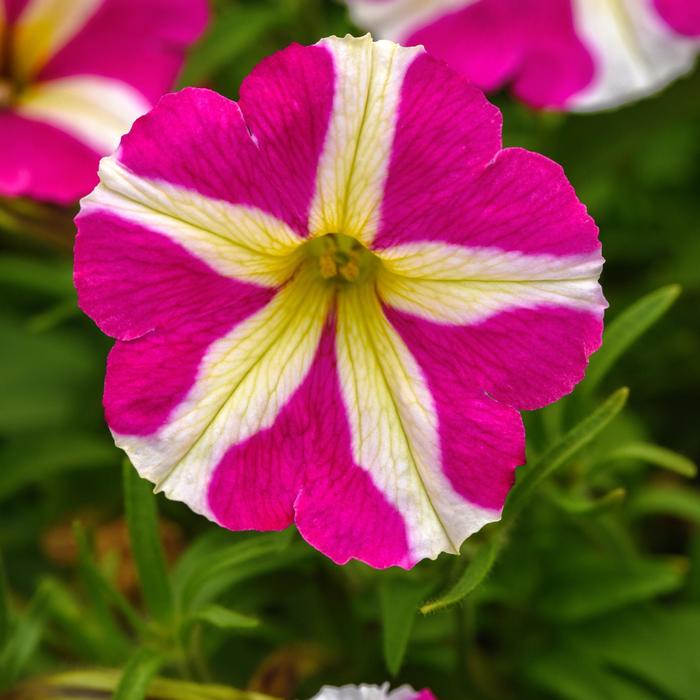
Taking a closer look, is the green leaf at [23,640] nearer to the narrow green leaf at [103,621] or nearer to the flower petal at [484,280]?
the narrow green leaf at [103,621]

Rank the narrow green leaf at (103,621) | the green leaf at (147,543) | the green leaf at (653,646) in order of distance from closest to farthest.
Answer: the green leaf at (147,543)
the narrow green leaf at (103,621)
the green leaf at (653,646)

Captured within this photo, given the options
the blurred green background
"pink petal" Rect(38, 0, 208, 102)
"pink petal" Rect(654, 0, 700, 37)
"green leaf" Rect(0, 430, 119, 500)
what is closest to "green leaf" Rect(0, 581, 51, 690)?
the blurred green background

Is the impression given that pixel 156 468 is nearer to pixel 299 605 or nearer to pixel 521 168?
pixel 521 168

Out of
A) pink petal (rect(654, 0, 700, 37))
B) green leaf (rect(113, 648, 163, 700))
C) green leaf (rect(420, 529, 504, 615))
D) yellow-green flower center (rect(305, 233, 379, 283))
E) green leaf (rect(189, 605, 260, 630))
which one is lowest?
green leaf (rect(113, 648, 163, 700))

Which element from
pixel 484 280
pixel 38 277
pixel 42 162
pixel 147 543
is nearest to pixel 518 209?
pixel 484 280

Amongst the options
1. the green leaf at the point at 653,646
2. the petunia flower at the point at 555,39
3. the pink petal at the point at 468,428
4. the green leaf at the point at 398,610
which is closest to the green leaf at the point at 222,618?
the green leaf at the point at 398,610

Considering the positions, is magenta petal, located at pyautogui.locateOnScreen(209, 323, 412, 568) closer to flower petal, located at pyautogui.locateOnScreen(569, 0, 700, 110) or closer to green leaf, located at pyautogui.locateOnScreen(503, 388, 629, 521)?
Result: green leaf, located at pyautogui.locateOnScreen(503, 388, 629, 521)

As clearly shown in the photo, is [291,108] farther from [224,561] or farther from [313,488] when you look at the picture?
[224,561]
